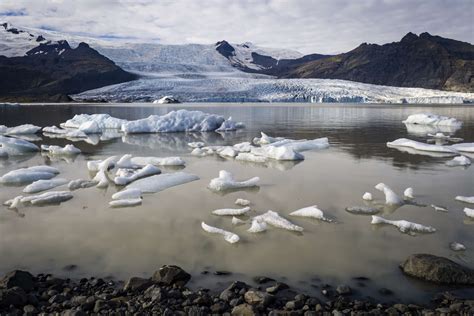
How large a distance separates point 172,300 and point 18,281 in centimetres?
138

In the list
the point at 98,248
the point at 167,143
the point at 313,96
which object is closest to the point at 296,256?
the point at 98,248

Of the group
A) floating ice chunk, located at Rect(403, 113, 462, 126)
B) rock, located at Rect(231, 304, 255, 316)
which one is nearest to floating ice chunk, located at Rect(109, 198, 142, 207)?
rock, located at Rect(231, 304, 255, 316)

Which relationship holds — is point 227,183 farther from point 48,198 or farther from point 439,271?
point 439,271

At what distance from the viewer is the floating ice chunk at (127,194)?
6078 millimetres

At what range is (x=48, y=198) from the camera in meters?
6.01

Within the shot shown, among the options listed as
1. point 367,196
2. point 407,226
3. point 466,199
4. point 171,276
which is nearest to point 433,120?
point 466,199

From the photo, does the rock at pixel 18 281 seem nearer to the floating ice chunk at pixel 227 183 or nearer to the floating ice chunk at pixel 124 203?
the floating ice chunk at pixel 124 203

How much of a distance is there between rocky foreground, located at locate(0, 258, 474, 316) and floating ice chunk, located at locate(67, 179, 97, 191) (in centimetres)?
351

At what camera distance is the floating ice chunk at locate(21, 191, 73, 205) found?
5.93 m

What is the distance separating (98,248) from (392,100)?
68082 millimetres

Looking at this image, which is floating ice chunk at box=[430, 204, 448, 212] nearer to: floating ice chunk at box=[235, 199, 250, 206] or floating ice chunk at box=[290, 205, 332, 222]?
floating ice chunk at box=[290, 205, 332, 222]

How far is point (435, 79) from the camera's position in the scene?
134125 millimetres

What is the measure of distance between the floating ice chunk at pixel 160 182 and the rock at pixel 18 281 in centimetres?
317

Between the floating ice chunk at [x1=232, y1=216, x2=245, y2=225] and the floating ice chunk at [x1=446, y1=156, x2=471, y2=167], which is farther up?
the floating ice chunk at [x1=446, y1=156, x2=471, y2=167]
